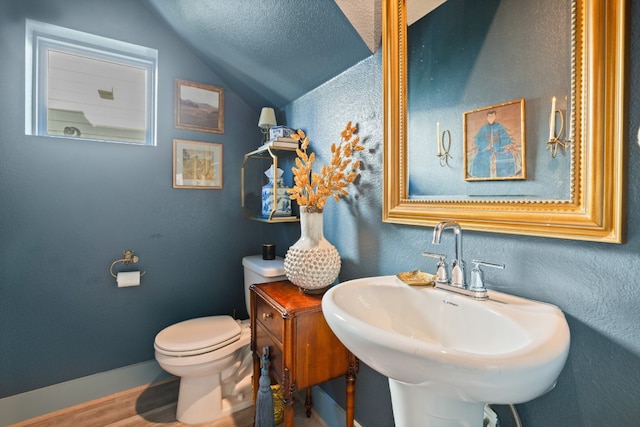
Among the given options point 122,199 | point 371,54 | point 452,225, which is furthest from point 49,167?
point 452,225

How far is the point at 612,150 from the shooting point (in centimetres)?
67

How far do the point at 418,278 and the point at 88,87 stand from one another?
2.24 m

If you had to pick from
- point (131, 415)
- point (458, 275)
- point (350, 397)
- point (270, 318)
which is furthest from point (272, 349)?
point (131, 415)

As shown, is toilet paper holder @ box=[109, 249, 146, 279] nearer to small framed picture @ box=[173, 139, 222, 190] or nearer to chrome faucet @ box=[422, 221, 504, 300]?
small framed picture @ box=[173, 139, 222, 190]

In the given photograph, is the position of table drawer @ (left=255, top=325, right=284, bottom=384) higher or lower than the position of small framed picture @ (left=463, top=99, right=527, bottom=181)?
lower

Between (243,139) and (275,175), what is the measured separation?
68cm

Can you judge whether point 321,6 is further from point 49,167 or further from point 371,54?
point 49,167

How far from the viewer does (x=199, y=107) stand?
2066 mm

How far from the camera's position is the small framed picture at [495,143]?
2.79 feet

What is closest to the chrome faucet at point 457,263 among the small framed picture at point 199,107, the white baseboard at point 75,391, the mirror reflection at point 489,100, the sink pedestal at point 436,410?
the mirror reflection at point 489,100

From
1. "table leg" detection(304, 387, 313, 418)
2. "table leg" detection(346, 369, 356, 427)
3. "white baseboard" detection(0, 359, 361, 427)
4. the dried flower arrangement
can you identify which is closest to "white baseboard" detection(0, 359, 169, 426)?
"white baseboard" detection(0, 359, 361, 427)

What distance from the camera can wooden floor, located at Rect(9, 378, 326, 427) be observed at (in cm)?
159

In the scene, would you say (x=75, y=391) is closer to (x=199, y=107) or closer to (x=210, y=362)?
(x=210, y=362)

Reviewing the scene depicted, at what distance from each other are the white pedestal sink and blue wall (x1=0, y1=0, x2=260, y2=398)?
1.49 meters
